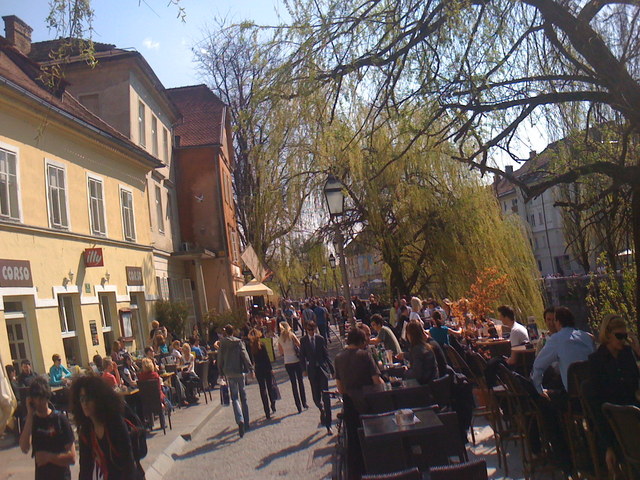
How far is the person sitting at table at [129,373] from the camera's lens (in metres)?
14.3

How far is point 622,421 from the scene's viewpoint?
459 cm

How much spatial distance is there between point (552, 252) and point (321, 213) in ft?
198

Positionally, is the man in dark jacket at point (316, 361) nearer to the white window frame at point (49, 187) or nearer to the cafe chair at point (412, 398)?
the cafe chair at point (412, 398)

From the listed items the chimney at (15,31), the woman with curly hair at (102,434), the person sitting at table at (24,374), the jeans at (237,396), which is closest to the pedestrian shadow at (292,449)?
the jeans at (237,396)

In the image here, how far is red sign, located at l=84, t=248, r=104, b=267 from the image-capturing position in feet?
60.0

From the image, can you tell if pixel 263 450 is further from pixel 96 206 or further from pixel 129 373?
pixel 96 206

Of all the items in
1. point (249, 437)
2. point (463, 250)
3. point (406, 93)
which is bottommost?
point (249, 437)

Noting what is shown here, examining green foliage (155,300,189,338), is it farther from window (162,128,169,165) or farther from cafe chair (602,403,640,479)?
cafe chair (602,403,640,479)

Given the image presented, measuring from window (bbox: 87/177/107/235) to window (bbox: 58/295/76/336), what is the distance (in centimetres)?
247

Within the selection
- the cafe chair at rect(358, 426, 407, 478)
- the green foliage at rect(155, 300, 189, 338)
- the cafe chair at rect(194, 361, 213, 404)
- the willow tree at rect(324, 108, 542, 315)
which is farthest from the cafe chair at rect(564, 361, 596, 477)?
the green foliage at rect(155, 300, 189, 338)

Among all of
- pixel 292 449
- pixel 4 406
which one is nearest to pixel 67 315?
pixel 292 449

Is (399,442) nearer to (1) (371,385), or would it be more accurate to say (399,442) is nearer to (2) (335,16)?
(1) (371,385)

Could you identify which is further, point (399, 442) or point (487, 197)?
point (487, 197)

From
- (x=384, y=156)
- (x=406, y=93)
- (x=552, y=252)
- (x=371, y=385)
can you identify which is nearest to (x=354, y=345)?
(x=371, y=385)
